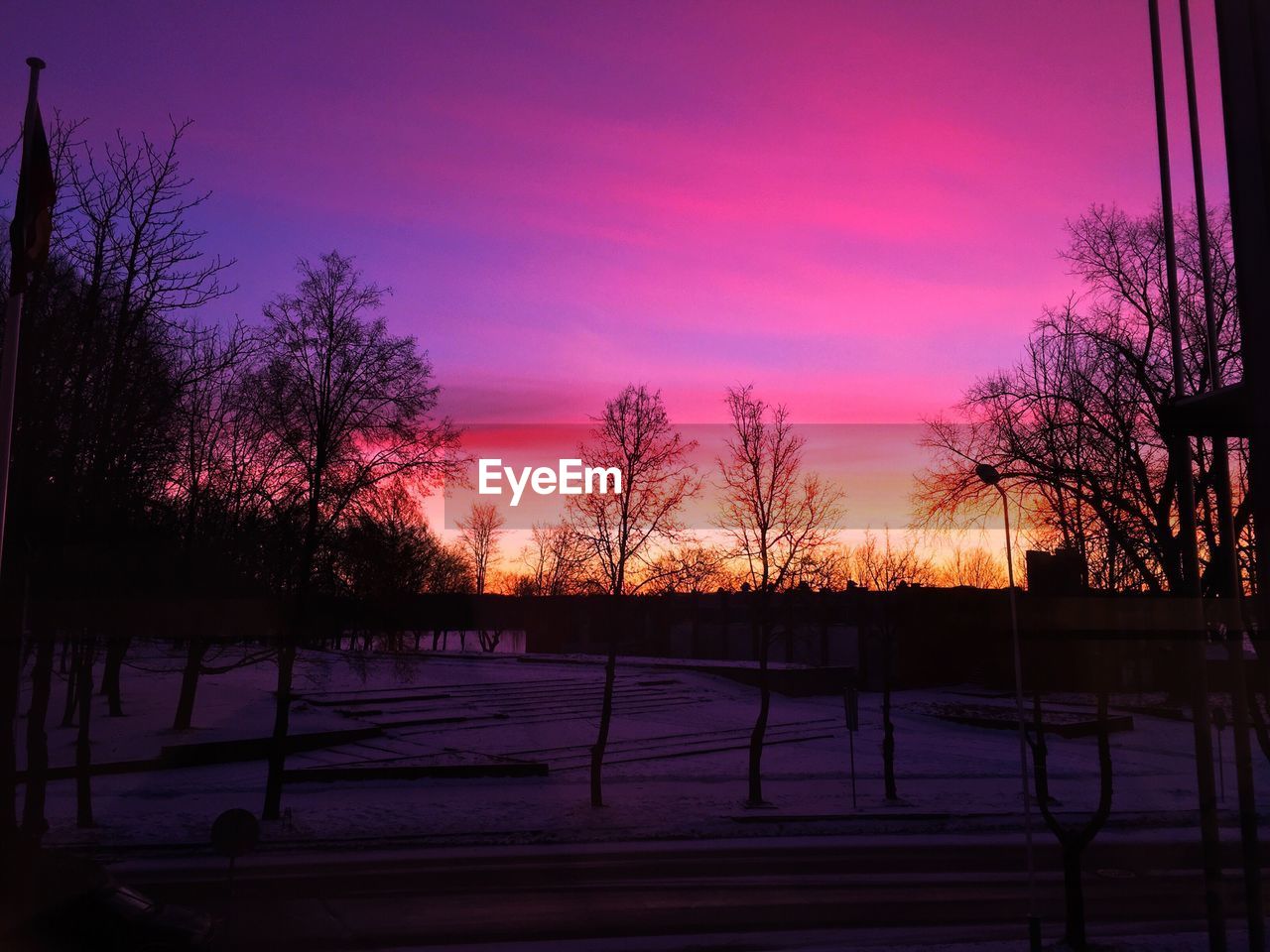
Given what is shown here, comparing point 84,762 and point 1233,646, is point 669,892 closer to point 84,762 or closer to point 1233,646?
point 1233,646

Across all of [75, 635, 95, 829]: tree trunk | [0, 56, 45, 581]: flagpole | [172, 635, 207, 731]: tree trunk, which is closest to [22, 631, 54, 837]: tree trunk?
[75, 635, 95, 829]: tree trunk

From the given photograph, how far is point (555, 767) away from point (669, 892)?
1594 centimetres

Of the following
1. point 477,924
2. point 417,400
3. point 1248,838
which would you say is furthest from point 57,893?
point 417,400

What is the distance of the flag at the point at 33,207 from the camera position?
38.9 ft

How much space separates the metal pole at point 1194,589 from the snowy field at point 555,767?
13.9m

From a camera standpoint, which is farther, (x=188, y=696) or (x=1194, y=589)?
(x=188, y=696)

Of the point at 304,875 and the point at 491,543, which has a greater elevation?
the point at 491,543

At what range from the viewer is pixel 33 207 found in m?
11.9

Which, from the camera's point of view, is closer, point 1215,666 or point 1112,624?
point 1112,624

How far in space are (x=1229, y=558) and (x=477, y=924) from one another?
1133 cm

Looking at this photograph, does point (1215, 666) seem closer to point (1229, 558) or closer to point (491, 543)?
point (1229, 558)

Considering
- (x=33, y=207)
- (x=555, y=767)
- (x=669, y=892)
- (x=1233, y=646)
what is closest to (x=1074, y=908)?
(x=1233, y=646)

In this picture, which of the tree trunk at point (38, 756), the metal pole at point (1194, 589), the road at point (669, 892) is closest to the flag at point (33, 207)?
the road at point (669, 892)

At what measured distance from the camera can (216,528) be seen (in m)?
29.0
